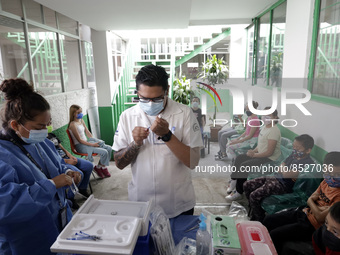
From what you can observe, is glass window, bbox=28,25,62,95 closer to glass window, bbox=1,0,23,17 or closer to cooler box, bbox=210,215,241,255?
glass window, bbox=1,0,23,17

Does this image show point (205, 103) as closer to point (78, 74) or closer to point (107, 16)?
point (107, 16)

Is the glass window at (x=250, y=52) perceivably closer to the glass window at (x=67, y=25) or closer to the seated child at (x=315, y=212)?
the glass window at (x=67, y=25)

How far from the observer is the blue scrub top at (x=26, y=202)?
39.9 inches

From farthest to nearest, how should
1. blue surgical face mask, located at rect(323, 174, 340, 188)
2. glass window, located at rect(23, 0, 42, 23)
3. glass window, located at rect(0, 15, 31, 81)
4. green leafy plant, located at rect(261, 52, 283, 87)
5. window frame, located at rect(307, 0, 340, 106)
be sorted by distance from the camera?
1. green leafy plant, located at rect(261, 52, 283, 87)
2. glass window, located at rect(23, 0, 42, 23)
3. glass window, located at rect(0, 15, 31, 81)
4. window frame, located at rect(307, 0, 340, 106)
5. blue surgical face mask, located at rect(323, 174, 340, 188)

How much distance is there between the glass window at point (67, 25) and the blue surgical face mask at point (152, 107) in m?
3.58

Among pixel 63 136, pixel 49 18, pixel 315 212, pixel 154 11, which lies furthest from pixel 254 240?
pixel 49 18

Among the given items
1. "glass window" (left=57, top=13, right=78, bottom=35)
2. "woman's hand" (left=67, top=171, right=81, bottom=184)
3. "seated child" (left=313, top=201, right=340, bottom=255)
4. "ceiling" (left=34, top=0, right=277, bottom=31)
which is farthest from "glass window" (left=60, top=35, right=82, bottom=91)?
"seated child" (left=313, top=201, right=340, bottom=255)

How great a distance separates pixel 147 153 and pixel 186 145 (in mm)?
235

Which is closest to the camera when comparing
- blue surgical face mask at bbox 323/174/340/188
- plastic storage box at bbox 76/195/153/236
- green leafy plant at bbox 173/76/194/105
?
plastic storage box at bbox 76/195/153/236

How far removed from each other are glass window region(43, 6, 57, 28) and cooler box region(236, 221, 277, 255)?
4028 millimetres

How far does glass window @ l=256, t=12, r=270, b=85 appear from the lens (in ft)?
15.5

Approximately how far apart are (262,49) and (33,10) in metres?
4.27

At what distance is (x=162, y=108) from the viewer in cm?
147

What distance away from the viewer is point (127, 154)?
4.46 ft
